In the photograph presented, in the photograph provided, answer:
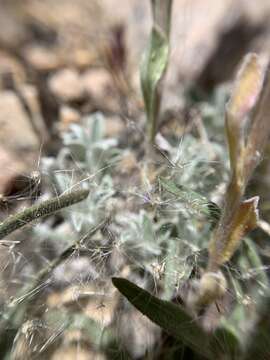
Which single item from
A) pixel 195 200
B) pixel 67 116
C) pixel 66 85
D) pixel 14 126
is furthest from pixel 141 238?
pixel 66 85

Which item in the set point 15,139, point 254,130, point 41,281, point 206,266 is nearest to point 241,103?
point 254,130

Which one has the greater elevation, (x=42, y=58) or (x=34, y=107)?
(x=42, y=58)

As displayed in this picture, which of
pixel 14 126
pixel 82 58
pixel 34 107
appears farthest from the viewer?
pixel 82 58

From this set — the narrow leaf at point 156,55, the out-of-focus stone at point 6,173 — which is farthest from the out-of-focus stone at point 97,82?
the out-of-focus stone at point 6,173

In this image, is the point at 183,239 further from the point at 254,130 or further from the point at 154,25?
the point at 154,25

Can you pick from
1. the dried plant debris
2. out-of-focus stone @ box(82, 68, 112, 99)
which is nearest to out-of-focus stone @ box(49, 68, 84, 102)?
out-of-focus stone @ box(82, 68, 112, 99)

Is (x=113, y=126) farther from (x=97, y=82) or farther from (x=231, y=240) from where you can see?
(x=231, y=240)

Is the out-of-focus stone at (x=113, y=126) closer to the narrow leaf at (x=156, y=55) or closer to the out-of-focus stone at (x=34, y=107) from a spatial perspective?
the out-of-focus stone at (x=34, y=107)
